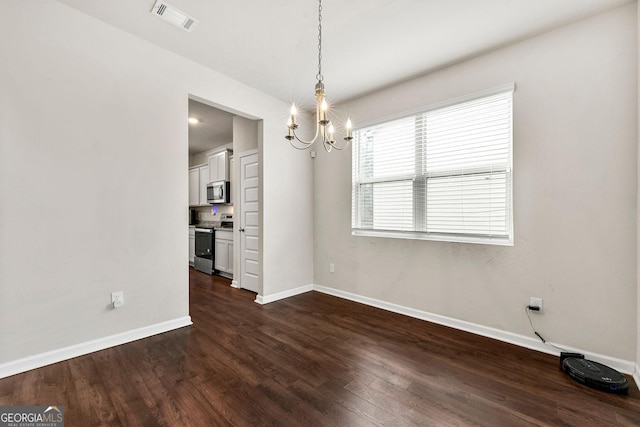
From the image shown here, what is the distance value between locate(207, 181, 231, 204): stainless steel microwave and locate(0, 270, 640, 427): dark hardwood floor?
3125 millimetres

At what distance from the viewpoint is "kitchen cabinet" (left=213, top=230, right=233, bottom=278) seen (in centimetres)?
501

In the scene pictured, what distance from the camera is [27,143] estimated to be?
206 centimetres

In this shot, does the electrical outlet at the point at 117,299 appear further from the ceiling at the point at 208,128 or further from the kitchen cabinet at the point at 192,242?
the kitchen cabinet at the point at 192,242

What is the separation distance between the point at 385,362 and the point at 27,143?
319cm

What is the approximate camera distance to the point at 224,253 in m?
5.14

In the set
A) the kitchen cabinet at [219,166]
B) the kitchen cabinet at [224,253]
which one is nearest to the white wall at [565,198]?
the kitchen cabinet at [224,253]

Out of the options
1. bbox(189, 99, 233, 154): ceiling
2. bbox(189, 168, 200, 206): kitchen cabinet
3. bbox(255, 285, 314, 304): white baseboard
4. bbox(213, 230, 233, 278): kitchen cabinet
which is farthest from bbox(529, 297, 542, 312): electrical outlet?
bbox(189, 168, 200, 206): kitchen cabinet

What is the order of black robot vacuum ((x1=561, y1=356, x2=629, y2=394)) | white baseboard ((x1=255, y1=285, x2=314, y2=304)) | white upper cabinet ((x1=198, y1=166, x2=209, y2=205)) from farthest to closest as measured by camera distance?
white upper cabinet ((x1=198, y1=166, x2=209, y2=205)) → white baseboard ((x1=255, y1=285, x2=314, y2=304)) → black robot vacuum ((x1=561, y1=356, x2=629, y2=394))

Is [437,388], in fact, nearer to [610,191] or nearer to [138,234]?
[610,191]

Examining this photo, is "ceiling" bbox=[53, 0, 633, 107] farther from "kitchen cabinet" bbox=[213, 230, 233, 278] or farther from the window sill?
"kitchen cabinet" bbox=[213, 230, 233, 278]

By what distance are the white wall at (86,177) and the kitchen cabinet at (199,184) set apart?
350cm

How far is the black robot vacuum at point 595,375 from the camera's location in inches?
71.9

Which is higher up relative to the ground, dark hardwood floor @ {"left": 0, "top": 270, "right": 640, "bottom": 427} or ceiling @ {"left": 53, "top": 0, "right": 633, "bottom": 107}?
ceiling @ {"left": 53, "top": 0, "right": 633, "bottom": 107}

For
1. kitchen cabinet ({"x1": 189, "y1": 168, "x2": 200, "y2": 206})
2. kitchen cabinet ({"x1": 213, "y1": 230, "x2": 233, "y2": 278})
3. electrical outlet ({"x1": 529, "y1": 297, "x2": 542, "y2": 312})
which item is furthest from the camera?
kitchen cabinet ({"x1": 189, "y1": 168, "x2": 200, "y2": 206})
